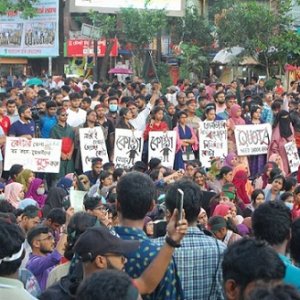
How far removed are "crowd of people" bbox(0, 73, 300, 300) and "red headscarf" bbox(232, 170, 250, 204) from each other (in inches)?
0.8

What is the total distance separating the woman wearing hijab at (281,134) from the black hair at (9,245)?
33.1 feet

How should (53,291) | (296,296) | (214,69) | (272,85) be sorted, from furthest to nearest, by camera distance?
(214,69) < (272,85) < (53,291) < (296,296)

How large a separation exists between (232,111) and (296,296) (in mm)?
11917

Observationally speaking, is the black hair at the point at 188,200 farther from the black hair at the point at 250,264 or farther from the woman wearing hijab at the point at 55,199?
the woman wearing hijab at the point at 55,199

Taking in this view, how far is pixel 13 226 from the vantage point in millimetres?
4734

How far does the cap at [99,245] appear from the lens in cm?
446

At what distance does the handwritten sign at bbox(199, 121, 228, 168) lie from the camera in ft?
48.1

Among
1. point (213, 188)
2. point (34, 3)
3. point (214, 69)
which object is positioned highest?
point (34, 3)

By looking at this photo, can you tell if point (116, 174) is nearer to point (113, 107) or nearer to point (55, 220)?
point (55, 220)

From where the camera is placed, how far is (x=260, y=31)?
89.1ft

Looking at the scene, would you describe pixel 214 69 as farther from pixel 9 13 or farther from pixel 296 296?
pixel 296 296

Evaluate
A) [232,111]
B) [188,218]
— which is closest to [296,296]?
[188,218]

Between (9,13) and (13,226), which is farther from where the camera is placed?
(9,13)

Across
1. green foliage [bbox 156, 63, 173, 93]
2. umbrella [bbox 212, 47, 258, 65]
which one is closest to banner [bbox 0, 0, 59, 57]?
green foliage [bbox 156, 63, 173, 93]
